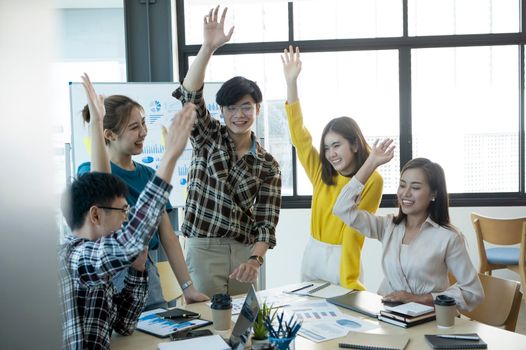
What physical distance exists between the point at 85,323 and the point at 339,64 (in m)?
3.87

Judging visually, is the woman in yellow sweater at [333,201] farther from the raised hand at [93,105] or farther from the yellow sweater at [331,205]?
the raised hand at [93,105]

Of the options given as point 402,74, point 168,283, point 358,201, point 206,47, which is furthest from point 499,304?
point 402,74

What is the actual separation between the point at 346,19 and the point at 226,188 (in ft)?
10.0

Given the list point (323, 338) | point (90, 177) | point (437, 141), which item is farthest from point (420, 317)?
point (437, 141)

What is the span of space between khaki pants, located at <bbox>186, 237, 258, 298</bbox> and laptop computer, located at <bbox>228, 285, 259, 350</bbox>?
771mm

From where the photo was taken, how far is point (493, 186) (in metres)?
4.80

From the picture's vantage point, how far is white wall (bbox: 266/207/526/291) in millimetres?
4730

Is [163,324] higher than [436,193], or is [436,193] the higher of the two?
[436,193]

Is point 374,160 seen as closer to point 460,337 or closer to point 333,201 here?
point 333,201

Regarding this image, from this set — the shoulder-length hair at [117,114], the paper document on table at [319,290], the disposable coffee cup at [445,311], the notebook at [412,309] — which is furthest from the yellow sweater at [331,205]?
the shoulder-length hair at [117,114]

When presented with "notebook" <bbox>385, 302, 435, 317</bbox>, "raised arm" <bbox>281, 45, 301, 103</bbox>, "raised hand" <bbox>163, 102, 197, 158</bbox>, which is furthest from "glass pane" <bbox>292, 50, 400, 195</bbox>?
"raised hand" <bbox>163, 102, 197, 158</bbox>

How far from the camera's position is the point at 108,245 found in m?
1.15

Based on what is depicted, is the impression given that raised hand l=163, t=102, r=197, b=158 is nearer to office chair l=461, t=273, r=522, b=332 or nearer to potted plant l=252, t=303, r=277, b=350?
potted plant l=252, t=303, r=277, b=350

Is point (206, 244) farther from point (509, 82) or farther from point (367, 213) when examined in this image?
point (509, 82)
